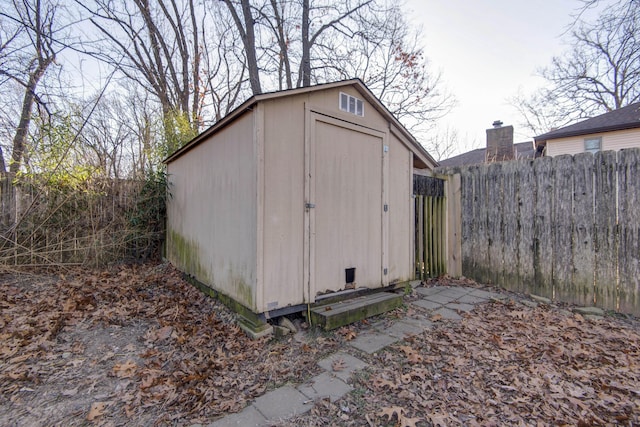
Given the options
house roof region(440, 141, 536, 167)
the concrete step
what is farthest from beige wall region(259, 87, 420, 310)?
house roof region(440, 141, 536, 167)

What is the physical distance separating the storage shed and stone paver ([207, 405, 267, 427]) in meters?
1.06

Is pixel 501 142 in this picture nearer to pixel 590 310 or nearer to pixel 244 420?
pixel 590 310

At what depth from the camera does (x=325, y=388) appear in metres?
2.29

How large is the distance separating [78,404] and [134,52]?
35.8ft

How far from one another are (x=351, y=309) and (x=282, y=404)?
1.42m

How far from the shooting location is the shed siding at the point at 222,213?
317 cm

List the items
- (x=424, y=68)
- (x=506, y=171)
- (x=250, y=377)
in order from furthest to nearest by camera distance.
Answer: (x=424, y=68) → (x=506, y=171) → (x=250, y=377)

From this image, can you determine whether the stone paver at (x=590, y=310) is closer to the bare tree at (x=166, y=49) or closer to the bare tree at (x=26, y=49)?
the bare tree at (x=166, y=49)

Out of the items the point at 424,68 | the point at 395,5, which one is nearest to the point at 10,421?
the point at 395,5

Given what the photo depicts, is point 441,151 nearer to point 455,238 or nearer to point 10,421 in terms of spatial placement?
point 455,238

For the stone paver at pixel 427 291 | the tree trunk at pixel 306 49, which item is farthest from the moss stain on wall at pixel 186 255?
the tree trunk at pixel 306 49

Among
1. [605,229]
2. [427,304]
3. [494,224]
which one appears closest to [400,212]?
[427,304]

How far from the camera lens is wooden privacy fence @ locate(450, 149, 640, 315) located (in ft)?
11.7

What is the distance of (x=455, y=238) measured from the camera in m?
5.28
